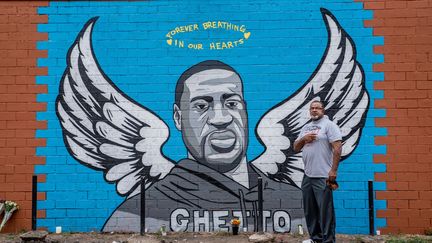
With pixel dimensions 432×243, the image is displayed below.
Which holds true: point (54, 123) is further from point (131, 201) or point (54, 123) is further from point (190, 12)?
point (190, 12)

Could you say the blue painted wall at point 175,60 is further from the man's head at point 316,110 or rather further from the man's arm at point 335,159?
the man's arm at point 335,159

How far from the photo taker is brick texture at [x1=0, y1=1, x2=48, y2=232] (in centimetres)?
765

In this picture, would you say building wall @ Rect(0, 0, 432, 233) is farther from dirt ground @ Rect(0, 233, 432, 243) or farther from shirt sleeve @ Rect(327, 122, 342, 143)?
shirt sleeve @ Rect(327, 122, 342, 143)

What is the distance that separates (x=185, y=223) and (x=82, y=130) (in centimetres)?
235

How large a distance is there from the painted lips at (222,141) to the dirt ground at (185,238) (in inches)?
55.6

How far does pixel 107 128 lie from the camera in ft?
25.3

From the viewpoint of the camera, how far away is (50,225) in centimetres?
759

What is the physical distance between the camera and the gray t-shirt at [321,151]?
601cm

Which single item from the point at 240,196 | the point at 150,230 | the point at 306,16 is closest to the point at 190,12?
the point at 306,16

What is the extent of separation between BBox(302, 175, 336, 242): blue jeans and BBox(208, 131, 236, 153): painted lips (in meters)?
1.82

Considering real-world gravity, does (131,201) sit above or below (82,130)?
below

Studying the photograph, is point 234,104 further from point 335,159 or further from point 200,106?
point 335,159

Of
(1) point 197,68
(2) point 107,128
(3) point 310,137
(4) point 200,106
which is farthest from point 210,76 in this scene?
(3) point 310,137

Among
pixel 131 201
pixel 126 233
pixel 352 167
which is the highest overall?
pixel 352 167
